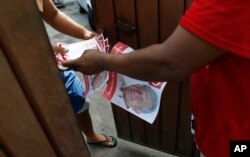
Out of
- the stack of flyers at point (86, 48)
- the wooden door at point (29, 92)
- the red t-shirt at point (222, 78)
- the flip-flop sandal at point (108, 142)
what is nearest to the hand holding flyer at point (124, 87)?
the stack of flyers at point (86, 48)

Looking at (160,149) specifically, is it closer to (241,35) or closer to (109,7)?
(109,7)

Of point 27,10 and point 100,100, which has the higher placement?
point 27,10

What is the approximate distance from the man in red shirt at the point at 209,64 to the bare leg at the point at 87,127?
0.72 metres

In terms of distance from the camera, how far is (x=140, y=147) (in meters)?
1.84

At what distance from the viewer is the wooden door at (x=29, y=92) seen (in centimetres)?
47

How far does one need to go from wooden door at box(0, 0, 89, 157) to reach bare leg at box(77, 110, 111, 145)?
95cm

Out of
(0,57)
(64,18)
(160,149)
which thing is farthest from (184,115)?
(0,57)

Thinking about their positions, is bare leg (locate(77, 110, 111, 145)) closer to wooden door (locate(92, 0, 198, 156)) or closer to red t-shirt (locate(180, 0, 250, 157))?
wooden door (locate(92, 0, 198, 156))

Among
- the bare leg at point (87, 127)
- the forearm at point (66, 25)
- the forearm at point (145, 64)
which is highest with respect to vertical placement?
the forearm at point (145, 64)

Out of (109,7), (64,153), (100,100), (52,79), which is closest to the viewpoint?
(52,79)

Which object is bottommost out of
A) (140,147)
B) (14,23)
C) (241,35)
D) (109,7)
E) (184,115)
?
(140,147)

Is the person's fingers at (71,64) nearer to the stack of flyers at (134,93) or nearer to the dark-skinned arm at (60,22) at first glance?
the stack of flyers at (134,93)

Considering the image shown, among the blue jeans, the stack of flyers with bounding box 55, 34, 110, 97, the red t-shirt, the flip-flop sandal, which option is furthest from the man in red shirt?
the flip-flop sandal

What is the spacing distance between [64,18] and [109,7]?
32 centimetres
